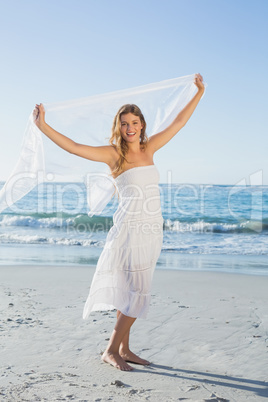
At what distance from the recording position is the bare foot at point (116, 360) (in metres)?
3.38

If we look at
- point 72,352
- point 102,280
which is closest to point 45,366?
point 72,352

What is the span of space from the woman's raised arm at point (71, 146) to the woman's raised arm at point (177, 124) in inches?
16.1

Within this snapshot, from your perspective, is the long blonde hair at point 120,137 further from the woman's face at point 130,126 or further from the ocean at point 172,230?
the ocean at point 172,230

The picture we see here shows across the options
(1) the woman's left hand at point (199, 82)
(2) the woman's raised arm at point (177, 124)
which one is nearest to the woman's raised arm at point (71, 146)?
(2) the woman's raised arm at point (177, 124)

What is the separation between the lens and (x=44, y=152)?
3.81 meters

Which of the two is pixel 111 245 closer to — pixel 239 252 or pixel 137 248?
pixel 137 248

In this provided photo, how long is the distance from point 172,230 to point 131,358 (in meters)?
15.7

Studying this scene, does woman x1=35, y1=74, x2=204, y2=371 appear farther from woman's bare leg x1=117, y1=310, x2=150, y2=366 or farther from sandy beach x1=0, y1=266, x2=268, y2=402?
sandy beach x1=0, y1=266, x2=268, y2=402

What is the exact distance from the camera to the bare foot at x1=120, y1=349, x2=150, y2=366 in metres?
3.50

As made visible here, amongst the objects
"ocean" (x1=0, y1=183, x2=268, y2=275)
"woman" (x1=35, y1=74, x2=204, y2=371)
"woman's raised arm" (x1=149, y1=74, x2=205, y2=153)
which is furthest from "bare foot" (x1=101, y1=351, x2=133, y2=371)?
"woman's raised arm" (x1=149, y1=74, x2=205, y2=153)

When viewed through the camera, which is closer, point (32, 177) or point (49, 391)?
point (49, 391)

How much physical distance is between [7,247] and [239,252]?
614 cm

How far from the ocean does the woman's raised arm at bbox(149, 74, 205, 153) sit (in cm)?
65

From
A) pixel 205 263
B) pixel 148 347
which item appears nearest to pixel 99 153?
pixel 148 347
